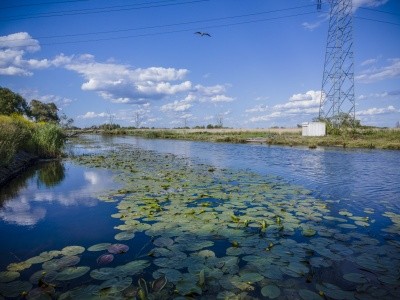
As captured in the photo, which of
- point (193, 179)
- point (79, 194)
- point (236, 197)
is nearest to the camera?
point (236, 197)

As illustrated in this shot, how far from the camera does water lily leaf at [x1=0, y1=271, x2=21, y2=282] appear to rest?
3.34 meters

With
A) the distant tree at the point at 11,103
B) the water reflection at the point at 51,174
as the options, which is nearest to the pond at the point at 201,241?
the water reflection at the point at 51,174

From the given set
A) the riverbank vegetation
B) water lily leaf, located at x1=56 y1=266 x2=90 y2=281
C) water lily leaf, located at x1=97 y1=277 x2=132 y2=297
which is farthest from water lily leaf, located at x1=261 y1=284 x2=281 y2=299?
the riverbank vegetation

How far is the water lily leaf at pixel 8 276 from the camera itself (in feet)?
11.0

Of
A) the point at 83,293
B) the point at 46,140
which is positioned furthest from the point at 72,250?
the point at 46,140

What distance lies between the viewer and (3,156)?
10023 millimetres

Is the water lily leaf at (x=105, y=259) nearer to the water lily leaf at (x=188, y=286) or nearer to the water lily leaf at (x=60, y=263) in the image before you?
the water lily leaf at (x=60, y=263)

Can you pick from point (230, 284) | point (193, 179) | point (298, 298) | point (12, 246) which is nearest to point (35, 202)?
point (12, 246)

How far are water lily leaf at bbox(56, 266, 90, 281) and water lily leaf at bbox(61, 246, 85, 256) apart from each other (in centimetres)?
49

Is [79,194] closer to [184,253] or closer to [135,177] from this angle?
[135,177]

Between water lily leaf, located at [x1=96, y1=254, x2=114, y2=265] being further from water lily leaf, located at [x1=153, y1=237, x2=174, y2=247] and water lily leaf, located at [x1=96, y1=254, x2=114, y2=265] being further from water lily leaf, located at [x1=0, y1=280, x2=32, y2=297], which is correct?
water lily leaf, located at [x1=0, y1=280, x2=32, y2=297]

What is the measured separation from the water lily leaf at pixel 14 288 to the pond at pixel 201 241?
1 centimetres

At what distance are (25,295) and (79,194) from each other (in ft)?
18.0

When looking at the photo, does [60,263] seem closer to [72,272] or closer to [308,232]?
[72,272]
